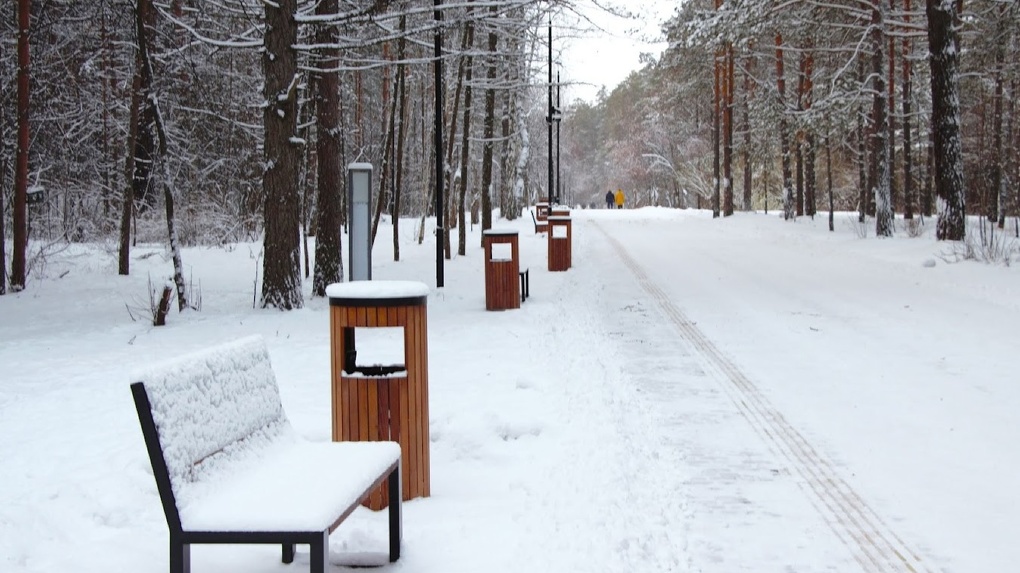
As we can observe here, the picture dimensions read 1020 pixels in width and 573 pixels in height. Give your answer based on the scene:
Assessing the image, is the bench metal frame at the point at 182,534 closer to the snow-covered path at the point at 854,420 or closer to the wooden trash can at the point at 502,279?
the snow-covered path at the point at 854,420

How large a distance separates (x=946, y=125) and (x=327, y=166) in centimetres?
1440

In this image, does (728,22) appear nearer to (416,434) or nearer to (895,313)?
(895,313)

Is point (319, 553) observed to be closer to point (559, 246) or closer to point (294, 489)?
point (294, 489)

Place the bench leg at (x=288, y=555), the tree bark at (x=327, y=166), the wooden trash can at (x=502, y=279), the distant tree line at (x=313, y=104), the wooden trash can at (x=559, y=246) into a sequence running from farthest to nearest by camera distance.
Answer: the wooden trash can at (x=559, y=246), the tree bark at (x=327, y=166), the wooden trash can at (x=502, y=279), the distant tree line at (x=313, y=104), the bench leg at (x=288, y=555)

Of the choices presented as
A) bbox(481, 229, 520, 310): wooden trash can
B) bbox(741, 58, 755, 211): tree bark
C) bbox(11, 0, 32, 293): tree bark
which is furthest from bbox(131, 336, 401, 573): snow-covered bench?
bbox(741, 58, 755, 211): tree bark

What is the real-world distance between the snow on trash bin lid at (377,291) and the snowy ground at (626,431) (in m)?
1.18

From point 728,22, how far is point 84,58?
1593cm

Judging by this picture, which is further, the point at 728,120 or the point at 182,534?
the point at 728,120

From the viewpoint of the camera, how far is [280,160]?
41.1ft

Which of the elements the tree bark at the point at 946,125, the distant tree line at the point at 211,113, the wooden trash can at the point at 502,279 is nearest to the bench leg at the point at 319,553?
the distant tree line at the point at 211,113

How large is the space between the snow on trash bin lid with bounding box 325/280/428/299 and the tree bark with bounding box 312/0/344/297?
29.6 ft

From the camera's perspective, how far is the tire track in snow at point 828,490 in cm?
435

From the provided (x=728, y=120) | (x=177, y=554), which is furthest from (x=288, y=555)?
(x=728, y=120)

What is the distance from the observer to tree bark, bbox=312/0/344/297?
45.4ft
